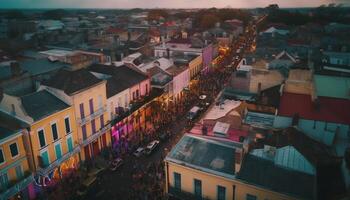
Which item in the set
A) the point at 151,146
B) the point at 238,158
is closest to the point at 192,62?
the point at 151,146

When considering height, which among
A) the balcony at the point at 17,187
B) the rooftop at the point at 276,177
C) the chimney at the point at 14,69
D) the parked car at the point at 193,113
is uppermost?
the chimney at the point at 14,69

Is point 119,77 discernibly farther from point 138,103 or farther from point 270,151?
point 270,151

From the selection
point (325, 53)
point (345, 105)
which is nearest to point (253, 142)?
point (345, 105)

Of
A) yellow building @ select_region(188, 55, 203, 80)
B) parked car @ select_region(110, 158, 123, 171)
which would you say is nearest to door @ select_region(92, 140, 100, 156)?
parked car @ select_region(110, 158, 123, 171)

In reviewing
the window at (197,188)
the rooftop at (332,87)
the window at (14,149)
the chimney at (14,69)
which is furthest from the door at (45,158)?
the rooftop at (332,87)

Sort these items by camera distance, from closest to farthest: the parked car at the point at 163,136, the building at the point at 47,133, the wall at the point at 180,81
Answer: the building at the point at 47,133 → the parked car at the point at 163,136 → the wall at the point at 180,81

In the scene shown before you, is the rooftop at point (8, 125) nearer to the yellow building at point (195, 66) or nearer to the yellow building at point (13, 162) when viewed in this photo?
the yellow building at point (13, 162)

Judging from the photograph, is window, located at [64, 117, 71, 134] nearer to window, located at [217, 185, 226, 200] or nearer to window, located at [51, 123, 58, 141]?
window, located at [51, 123, 58, 141]

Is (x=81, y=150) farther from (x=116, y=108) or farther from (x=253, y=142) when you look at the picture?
(x=253, y=142)
